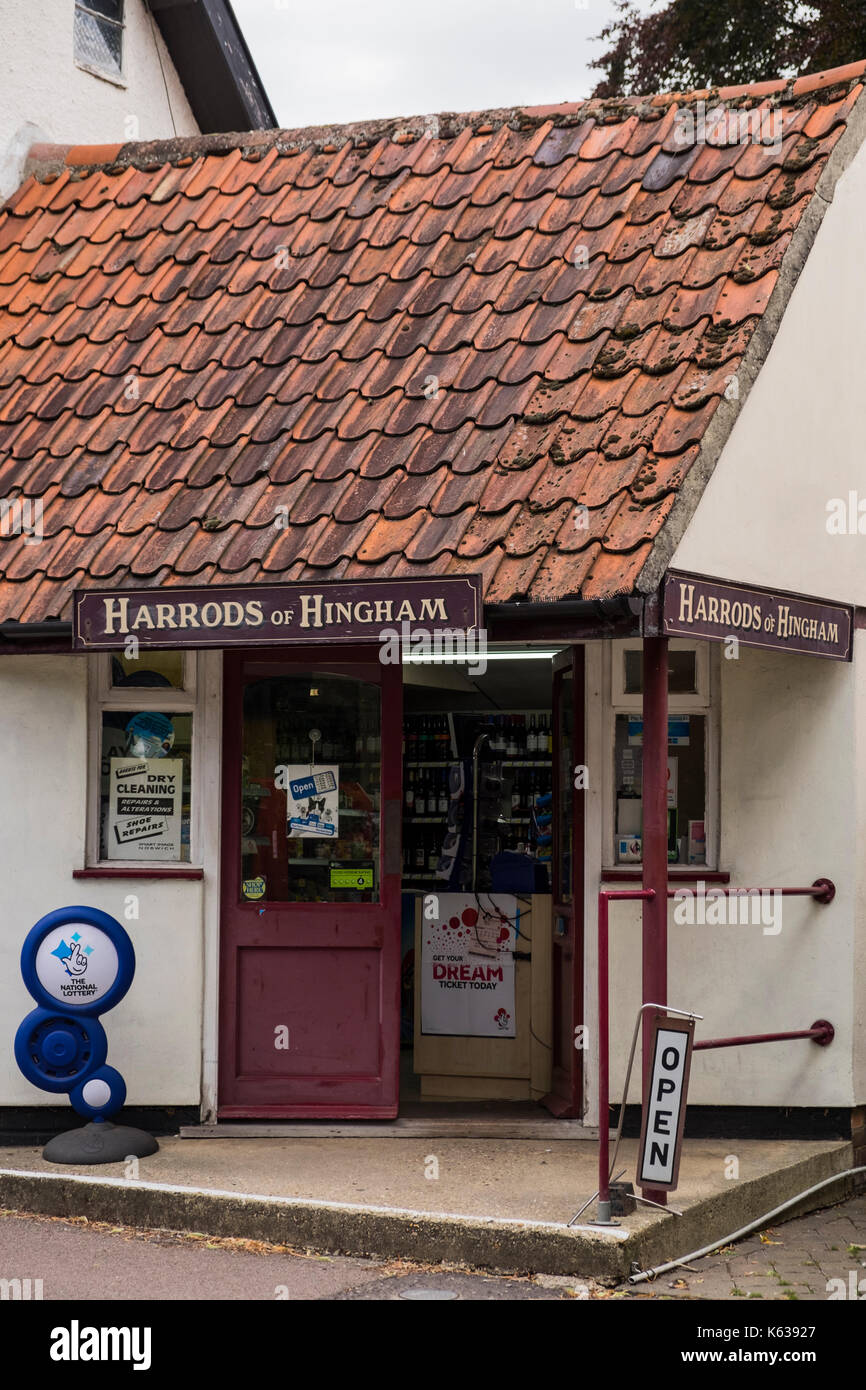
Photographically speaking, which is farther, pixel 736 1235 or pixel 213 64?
pixel 213 64

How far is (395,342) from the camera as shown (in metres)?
8.48

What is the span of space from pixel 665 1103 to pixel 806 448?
327cm

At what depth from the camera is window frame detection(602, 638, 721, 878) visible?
8352 mm

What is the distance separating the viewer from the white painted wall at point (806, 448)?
7145mm

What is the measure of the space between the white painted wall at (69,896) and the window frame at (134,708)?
0.09m

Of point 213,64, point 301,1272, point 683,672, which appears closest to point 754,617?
point 683,672

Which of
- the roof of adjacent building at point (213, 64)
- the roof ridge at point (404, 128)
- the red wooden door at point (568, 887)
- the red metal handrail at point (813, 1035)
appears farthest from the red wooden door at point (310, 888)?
the roof of adjacent building at point (213, 64)

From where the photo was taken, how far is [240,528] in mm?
7789

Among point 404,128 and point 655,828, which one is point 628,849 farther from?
point 404,128

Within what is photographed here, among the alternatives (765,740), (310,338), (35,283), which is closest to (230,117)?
(35,283)

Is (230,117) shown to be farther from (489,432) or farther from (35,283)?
(489,432)

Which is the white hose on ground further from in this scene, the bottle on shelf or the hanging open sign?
the bottle on shelf

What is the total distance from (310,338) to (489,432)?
59.8 inches

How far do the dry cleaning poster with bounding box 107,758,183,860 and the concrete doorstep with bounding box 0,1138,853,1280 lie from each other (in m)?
1.56
